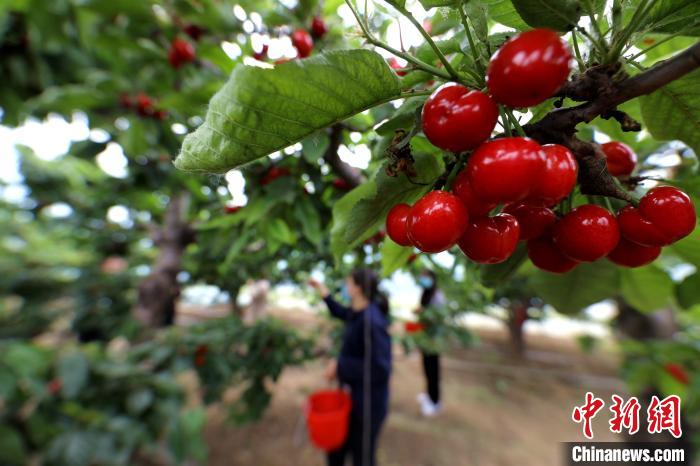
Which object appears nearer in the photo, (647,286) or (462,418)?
(647,286)

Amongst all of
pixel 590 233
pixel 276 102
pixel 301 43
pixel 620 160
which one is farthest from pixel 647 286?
pixel 301 43

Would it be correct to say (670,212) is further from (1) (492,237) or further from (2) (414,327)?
(2) (414,327)

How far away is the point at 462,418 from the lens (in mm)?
4152

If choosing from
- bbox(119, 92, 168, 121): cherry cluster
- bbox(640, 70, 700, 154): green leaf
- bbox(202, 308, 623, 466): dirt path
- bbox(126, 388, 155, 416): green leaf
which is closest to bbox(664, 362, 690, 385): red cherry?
bbox(202, 308, 623, 466): dirt path

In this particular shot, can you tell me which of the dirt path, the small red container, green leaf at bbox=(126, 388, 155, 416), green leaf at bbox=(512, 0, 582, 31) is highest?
green leaf at bbox=(512, 0, 582, 31)

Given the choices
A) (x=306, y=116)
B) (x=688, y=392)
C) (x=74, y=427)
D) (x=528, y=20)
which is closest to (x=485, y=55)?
(x=528, y=20)

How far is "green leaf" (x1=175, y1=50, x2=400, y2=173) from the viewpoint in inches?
14.2

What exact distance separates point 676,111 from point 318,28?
0.91 meters

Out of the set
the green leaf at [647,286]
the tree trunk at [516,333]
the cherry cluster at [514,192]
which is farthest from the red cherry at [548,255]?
the tree trunk at [516,333]

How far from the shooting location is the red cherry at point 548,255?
48 cm

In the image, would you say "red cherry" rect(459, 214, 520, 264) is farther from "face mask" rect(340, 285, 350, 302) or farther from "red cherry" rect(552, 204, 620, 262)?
"face mask" rect(340, 285, 350, 302)

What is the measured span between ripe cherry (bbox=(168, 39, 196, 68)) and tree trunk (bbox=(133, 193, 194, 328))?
113 centimetres

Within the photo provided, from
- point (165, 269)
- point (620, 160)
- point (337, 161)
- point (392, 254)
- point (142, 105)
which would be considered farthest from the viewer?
point (165, 269)

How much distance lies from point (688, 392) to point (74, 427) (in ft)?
9.25
